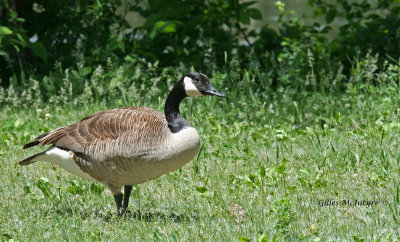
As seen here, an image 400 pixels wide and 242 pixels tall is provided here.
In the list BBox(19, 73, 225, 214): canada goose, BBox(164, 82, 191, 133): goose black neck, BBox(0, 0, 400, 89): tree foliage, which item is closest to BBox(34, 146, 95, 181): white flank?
BBox(19, 73, 225, 214): canada goose

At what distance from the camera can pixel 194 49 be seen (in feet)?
31.7

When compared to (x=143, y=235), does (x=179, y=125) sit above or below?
above

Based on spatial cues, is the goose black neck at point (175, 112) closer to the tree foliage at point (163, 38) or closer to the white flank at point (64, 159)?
the white flank at point (64, 159)

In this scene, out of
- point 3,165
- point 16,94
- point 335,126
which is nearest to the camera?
point 3,165

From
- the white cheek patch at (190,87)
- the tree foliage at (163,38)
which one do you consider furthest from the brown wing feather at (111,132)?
the tree foliage at (163,38)

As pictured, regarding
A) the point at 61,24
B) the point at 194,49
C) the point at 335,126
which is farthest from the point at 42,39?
the point at 335,126

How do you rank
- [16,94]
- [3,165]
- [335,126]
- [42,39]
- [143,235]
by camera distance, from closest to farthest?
1. [143,235]
2. [3,165]
3. [335,126]
4. [16,94]
5. [42,39]

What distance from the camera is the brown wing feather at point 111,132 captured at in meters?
4.78

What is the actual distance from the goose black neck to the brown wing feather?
59 mm

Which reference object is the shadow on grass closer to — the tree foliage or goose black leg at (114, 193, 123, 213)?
goose black leg at (114, 193, 123, 213)

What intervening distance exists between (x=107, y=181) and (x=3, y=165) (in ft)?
5.70

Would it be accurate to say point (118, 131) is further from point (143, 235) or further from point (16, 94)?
point (16, 94)

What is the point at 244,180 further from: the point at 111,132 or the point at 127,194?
the point at 111,132

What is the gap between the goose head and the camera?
502 centimetres
